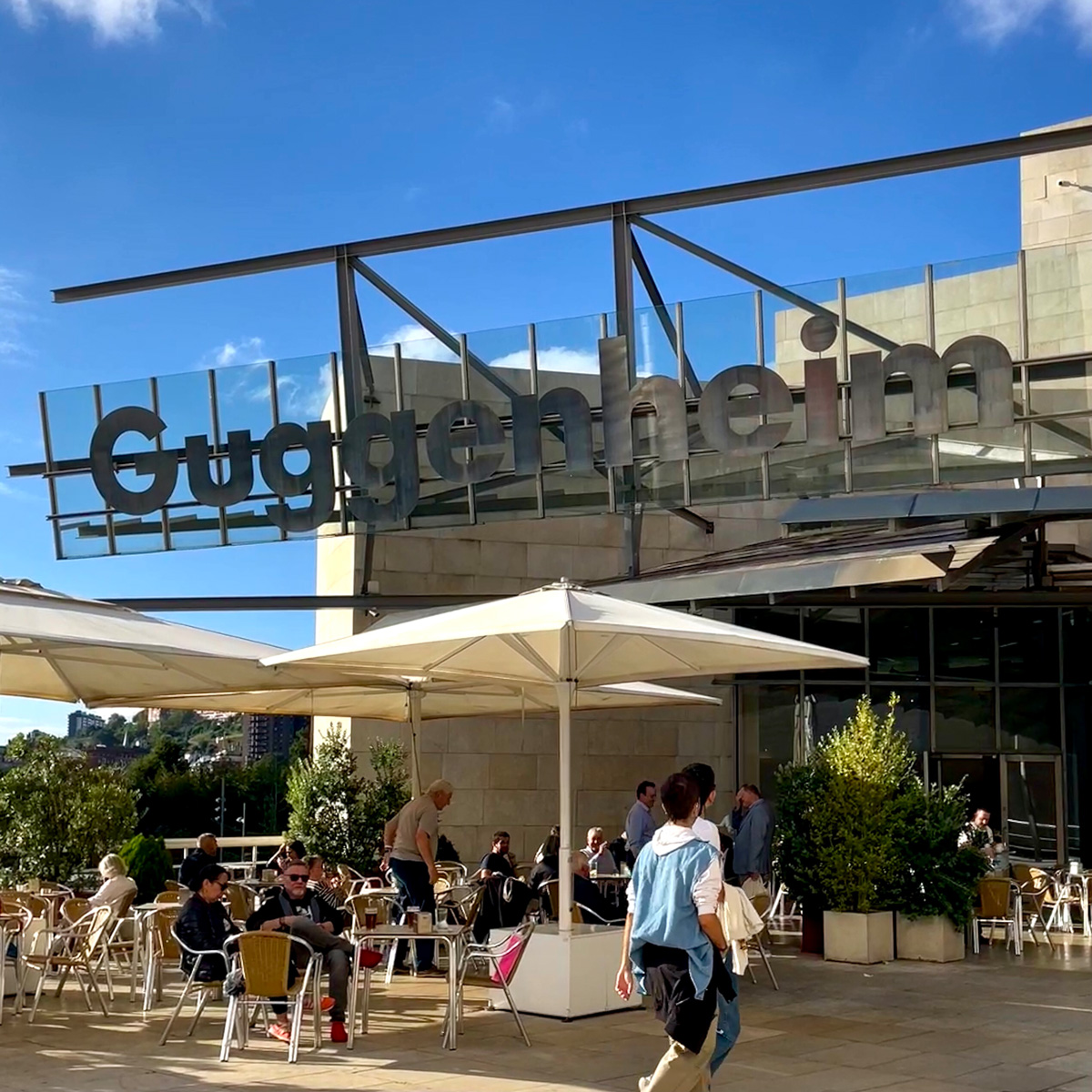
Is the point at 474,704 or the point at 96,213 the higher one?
the point at 96,213

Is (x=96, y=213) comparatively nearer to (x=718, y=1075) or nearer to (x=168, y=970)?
(x=168, y=970)

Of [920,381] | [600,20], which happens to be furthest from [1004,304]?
[600,20]

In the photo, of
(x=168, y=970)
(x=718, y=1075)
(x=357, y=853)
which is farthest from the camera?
(x=357, y=853)

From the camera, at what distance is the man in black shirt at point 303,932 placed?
8.45 meters

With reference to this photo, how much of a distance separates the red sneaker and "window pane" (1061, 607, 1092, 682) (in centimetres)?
1609

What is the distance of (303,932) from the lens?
27.8ft

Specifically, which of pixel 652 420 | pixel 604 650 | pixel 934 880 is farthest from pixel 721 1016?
pixel 652 420

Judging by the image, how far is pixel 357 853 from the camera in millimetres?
17031

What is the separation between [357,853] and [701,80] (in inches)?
374

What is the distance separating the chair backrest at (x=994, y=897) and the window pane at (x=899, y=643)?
8.31m

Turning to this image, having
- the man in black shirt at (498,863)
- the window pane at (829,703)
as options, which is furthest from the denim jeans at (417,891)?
the window pane at (829,703)

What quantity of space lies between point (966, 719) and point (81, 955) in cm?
1539

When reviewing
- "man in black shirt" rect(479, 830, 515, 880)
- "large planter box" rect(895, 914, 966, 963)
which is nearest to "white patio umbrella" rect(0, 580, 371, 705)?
"man in black shirt" rect(479, 830, 515, 880)

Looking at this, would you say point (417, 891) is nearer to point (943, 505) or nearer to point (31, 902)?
point (31, 902)
